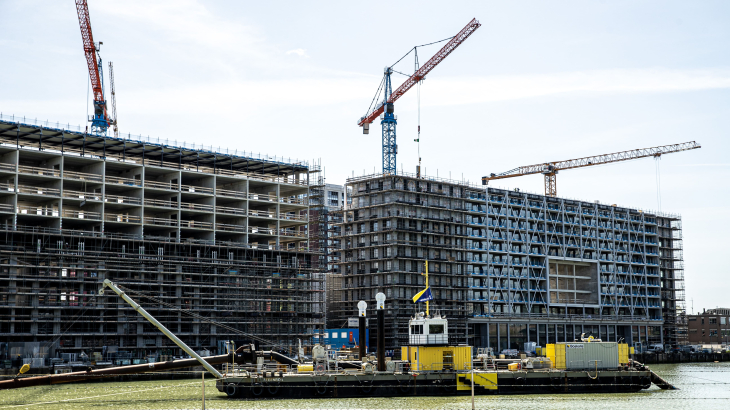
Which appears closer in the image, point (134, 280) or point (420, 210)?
point (134, 280)

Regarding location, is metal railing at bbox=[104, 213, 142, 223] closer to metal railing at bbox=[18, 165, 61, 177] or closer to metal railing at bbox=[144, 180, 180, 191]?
metal railing at bbox=[144, 180, 180, 191]

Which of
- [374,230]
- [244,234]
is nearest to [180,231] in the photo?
[244,234]

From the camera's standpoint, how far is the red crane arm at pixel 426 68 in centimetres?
15550

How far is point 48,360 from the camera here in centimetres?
9231

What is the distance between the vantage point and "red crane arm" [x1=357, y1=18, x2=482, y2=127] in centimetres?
15550

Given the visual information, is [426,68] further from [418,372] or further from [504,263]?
[418,372]

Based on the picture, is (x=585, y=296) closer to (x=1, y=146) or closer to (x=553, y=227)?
(x=553, y=227)

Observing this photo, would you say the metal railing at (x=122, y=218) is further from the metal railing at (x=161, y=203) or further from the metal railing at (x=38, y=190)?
the metal railing at (x=38, y=190)

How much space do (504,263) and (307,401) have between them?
9837cm

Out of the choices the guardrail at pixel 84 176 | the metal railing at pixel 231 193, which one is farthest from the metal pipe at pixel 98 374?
the metal railing at pixel 231 193

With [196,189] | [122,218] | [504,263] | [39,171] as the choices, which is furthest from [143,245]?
[504,263]

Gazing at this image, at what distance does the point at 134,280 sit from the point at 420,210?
185ft

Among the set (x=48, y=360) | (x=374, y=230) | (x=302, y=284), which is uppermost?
(x=374, y=230)

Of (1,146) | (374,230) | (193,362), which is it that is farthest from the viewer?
(374,230)
